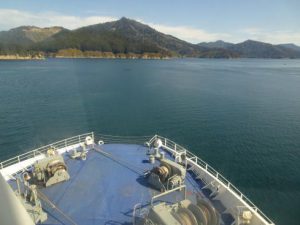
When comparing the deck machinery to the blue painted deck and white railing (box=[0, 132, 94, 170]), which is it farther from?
white railing (box=[0, 132, 94, 170])

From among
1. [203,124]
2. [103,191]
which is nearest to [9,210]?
[103,191]

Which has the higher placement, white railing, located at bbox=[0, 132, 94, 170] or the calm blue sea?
white railing, located at bbox=[0, 132, 94, 170]

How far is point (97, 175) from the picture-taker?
18.2 m

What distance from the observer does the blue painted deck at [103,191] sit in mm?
14094

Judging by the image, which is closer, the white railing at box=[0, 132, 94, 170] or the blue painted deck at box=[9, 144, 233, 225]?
the blue painted deck at box=[9, 144, 233, 225]

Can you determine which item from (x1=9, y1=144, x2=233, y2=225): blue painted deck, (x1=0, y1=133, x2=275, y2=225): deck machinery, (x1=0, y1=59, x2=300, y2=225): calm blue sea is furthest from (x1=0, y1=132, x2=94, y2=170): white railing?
(x1=9, y1=144, x2=233, y2=225): blue painted deck

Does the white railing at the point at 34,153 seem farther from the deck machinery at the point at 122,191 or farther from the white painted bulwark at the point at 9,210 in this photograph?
the white painted bulwark at the point at 9,210

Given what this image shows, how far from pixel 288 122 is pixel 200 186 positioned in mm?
44454

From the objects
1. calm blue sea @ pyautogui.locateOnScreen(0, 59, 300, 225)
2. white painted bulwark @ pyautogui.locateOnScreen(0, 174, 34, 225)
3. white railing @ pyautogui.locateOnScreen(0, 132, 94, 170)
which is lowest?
calm blue sea @ pyautogui.locateOnScreen(0, 59, 300, 225)

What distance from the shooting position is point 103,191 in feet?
53.6

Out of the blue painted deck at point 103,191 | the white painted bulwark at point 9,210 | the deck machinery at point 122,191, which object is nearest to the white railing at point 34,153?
the deck machinery at point 122,191

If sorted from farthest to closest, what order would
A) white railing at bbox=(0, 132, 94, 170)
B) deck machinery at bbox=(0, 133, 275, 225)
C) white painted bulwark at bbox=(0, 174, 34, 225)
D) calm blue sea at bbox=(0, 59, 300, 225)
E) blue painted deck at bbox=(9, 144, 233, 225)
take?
1. calm blue sea at bbox=(0, 59, 300, 225)
2. white railing at bbox=(0, 132, 94, 170)
3. blue painted deck at bbox=(9, 144, 233, 225)
4. deck machinery at bbox=(0, 133, 275, 225)
5. white painted bulwark at bbox=(0, 174, 34, 225)

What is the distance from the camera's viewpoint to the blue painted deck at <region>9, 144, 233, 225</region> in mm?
14094

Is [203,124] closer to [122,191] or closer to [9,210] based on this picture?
[122,191]
